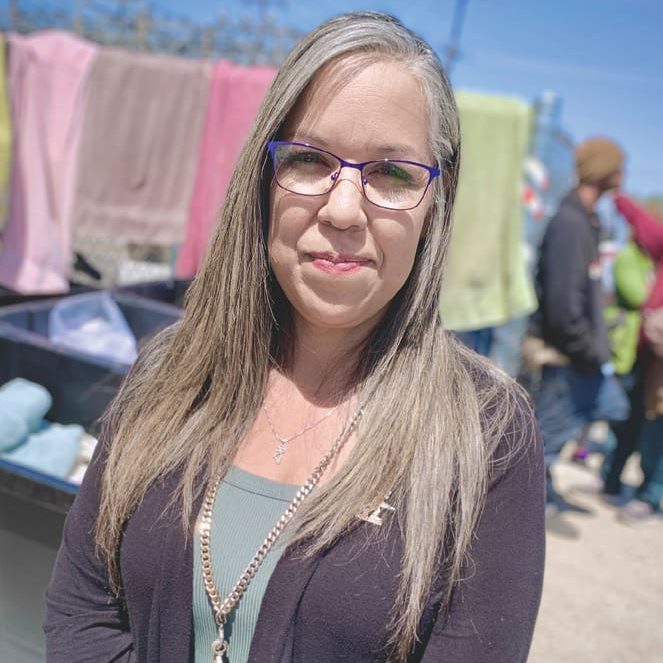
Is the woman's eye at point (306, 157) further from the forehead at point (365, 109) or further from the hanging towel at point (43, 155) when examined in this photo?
the hanging towel at point (43, 155)

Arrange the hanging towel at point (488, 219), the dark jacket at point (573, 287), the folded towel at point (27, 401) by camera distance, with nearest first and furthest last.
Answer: the folded towel at point (27, 401) < the dark jacket at point (573, 287) < the hanging towel at point (488, 219)

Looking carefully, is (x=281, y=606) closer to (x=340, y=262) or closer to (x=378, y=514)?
(x=378, y=514)

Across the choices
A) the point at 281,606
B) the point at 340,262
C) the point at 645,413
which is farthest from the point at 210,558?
the point at 645,413

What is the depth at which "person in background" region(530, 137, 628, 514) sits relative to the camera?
3.58m

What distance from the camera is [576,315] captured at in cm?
360

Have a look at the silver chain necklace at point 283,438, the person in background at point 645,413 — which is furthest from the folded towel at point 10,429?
the person in background at point 645,413

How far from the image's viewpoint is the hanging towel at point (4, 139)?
381 cm

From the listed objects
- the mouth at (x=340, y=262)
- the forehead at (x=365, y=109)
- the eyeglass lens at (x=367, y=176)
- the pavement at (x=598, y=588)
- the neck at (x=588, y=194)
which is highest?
the forehead at (x=365, y=109)

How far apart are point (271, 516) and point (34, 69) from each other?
142 inches

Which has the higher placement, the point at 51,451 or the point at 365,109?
Answer: the point at 365,109

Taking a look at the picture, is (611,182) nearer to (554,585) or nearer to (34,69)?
(554,585)

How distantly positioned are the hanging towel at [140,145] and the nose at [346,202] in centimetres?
313

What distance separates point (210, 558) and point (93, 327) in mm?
2364

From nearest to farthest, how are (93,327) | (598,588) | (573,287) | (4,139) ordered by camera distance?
(93,327) < (598,588) < (573,287) < (4,139)
